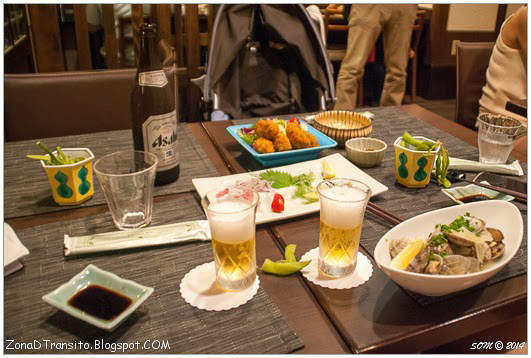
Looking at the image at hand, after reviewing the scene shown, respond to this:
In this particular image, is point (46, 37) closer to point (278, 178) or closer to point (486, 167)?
point (278, 178)

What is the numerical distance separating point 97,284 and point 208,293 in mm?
192

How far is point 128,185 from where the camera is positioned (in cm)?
91

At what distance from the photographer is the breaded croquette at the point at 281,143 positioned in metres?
1.25

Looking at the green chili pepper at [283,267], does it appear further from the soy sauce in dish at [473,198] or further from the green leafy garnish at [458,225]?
the soy sauce in dish at [473,198]

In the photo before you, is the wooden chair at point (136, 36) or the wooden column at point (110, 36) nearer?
the wooden chair at point (136, 36)

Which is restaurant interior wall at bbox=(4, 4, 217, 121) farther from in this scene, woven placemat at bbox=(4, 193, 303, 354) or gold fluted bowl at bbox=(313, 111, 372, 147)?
woven placemat at bbox=(4, 193, 303, 354)

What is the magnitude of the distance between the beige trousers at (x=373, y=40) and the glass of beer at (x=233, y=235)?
2.72 m

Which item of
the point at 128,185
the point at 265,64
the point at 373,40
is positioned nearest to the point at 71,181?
the point at 128,185

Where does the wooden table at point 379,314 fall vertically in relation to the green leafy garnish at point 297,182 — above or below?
below

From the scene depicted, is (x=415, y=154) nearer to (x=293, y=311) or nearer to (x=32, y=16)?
(x=293, y=311)

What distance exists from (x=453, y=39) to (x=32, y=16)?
4.25 metres

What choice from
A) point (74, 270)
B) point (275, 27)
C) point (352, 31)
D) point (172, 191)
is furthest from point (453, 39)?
point (74, 270)

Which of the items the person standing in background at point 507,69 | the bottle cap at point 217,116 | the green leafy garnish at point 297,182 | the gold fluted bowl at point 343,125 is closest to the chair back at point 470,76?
the person standing in background at point 507,69

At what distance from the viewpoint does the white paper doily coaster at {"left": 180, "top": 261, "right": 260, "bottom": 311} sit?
0.71 meters
